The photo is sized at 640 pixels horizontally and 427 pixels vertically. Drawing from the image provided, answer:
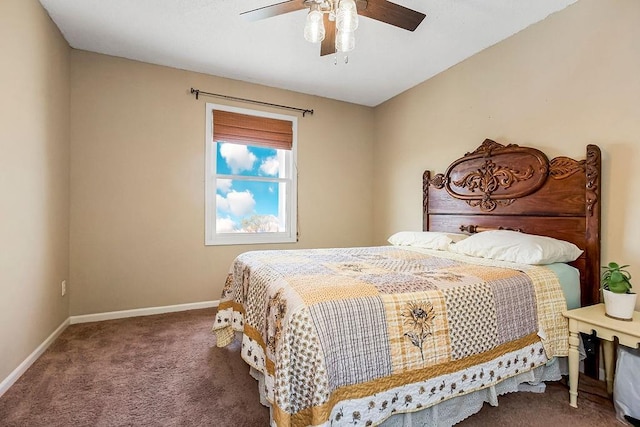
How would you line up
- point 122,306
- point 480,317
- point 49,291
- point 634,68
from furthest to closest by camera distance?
point 122,306 → point 49,291 → point 634,68 → point 480,317

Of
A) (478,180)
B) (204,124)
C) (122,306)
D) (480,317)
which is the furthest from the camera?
(204,124)

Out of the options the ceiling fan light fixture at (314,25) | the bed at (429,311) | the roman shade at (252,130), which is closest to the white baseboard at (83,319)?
the bed at (429,311)

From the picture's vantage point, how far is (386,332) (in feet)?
4.33

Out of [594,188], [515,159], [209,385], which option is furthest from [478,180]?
[209,385]

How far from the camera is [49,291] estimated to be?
97.7 inches

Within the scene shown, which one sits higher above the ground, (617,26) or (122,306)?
(617,26)

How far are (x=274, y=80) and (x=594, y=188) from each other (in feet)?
10.3

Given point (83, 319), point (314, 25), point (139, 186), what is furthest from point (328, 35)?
point (83, 319)

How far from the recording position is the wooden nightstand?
154 centimetres

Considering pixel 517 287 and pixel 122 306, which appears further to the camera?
pixel 122 306

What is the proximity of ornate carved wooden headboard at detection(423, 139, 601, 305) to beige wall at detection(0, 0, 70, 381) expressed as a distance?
345 cm

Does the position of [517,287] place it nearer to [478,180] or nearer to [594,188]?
[594,188]

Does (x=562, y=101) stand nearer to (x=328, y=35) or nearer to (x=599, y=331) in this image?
(x=599, y=331)

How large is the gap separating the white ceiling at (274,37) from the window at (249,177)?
523 millimetres
